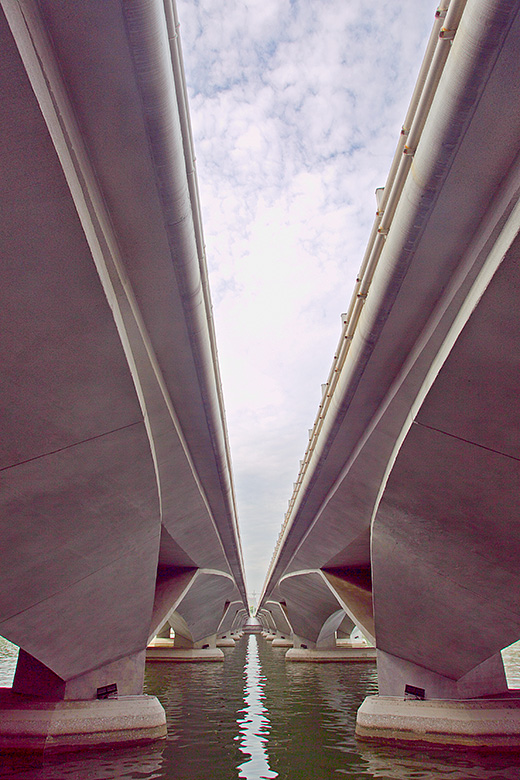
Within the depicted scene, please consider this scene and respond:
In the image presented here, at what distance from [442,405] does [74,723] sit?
12384 millimetres

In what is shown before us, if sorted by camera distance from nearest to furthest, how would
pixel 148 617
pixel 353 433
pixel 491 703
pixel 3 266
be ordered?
pixel 3 266
pixel 353 433
pixel 491 703
pixel 148 617

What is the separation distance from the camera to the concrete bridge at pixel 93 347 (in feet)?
17.1

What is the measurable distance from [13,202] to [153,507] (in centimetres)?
857

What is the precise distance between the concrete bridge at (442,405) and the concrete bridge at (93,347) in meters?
2.93

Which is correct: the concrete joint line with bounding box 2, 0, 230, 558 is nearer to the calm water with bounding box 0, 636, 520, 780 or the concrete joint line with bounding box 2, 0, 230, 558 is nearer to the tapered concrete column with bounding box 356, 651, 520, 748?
the calm water with bounding box 0, 636, 520, 780

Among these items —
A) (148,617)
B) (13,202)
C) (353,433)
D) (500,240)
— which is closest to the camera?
(13,202)

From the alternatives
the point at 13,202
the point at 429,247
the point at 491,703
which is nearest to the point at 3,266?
the point at 13,202

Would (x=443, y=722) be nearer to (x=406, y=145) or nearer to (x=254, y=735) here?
(x=254, y=735)

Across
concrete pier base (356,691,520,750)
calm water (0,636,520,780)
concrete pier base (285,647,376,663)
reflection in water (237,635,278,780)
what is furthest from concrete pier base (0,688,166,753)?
concrete pier base (285,647,376,663)

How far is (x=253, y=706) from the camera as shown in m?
20.0

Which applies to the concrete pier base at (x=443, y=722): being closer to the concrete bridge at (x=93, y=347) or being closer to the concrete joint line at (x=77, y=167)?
the concrete bridge at (x=93, y=347)

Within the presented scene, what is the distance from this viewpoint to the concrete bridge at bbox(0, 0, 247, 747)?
17.1 feet

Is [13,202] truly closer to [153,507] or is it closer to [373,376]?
[373,376]

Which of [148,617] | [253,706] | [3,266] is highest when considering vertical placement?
[3,266]
